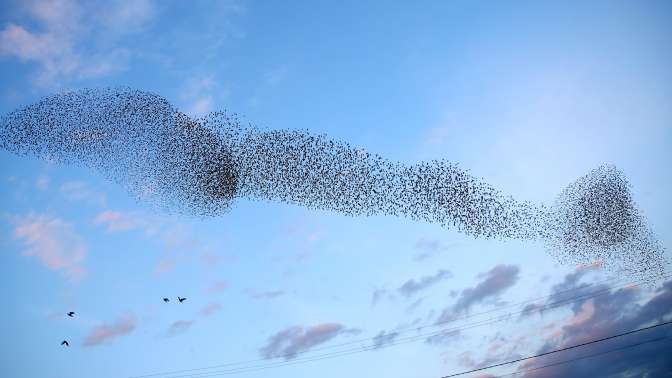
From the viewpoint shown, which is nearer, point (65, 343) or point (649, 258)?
point (65, 343)

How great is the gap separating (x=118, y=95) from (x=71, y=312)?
18.4 m

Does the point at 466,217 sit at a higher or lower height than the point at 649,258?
higher

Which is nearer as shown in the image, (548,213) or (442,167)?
(442,167)

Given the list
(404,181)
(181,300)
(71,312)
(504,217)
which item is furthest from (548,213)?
(71,312)

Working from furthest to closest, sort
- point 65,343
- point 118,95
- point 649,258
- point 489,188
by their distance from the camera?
1. point 649,258
2. point 65,343
3. point 489,188
4. point 118,95

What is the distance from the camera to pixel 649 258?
36.4 metres

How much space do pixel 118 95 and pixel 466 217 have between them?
73.5ft

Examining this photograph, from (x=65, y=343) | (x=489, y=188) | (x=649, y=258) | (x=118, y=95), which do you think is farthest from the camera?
(x=649, y=258)

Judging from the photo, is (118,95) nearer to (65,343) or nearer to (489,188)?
(65,343)

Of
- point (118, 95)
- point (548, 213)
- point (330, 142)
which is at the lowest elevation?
point (548, 213)

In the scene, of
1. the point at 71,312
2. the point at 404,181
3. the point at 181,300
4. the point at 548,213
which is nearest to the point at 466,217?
the point at 404,181

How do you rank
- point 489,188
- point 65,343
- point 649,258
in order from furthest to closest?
point 649,258, point 65,343, point 489,188

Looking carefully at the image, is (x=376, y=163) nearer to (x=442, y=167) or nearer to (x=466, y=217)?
(x=442, y=167)

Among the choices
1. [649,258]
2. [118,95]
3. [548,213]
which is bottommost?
[649,258]
